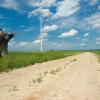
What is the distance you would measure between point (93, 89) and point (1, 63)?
56.4 feet

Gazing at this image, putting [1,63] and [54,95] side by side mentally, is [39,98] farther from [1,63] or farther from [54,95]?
[1,63]

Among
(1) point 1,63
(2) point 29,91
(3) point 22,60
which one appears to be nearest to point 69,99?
(2) point 29,91

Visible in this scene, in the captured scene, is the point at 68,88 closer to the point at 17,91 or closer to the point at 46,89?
the point at 46,89

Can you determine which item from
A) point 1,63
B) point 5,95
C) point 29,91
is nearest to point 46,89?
point 29,91

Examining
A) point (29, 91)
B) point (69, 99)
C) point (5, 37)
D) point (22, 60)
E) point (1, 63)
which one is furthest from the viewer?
point (5, 37)

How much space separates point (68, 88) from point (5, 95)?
3.48 metres

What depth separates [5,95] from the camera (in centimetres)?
1262

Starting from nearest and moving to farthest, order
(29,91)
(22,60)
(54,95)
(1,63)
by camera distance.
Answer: (54,95), (29,91), (1,63), (22,60)

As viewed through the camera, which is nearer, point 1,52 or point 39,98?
point 39,98

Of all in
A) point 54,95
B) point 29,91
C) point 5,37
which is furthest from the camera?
point 5,37

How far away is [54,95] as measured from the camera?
12.4 metres

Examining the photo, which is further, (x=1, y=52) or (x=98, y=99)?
(x=1, y=52)

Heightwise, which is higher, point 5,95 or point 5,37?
point 5,37

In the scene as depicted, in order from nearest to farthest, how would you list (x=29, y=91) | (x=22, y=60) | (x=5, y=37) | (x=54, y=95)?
1. (x=54, y=95)
2. (x=29, y=91)
3. (x=22, y=60)
4. (x=5, y=37)
